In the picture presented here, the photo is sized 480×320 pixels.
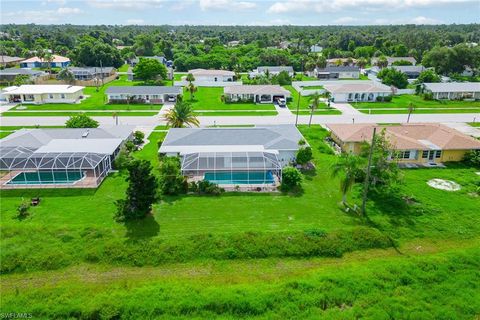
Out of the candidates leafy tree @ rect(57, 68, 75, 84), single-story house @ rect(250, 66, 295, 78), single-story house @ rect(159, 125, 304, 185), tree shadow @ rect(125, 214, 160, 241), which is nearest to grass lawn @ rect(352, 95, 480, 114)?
single-story house @ rect(159, 125, 304, 185)

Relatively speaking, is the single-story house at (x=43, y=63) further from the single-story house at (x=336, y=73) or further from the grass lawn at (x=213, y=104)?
the single-story house at (x=336, y=73)

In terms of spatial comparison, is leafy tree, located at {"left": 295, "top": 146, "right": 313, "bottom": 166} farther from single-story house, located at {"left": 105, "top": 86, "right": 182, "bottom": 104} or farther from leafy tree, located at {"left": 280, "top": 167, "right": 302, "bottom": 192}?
single-story house, located at {"left": 105, "top": 86, "right": 182, "bottom": 104}

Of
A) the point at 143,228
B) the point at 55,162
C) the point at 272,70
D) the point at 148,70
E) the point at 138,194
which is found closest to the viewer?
the point at 143,228

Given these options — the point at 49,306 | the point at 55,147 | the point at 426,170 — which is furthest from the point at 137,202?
the point at 426,170

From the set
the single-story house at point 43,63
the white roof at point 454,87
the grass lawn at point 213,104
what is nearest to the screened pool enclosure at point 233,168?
the grass lawn at point 213,104

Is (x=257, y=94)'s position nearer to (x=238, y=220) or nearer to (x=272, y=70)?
(x=272, y=70)

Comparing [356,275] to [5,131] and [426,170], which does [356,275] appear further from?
[5,131]

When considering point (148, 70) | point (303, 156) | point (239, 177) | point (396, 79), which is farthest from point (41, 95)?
point (396, 79)
